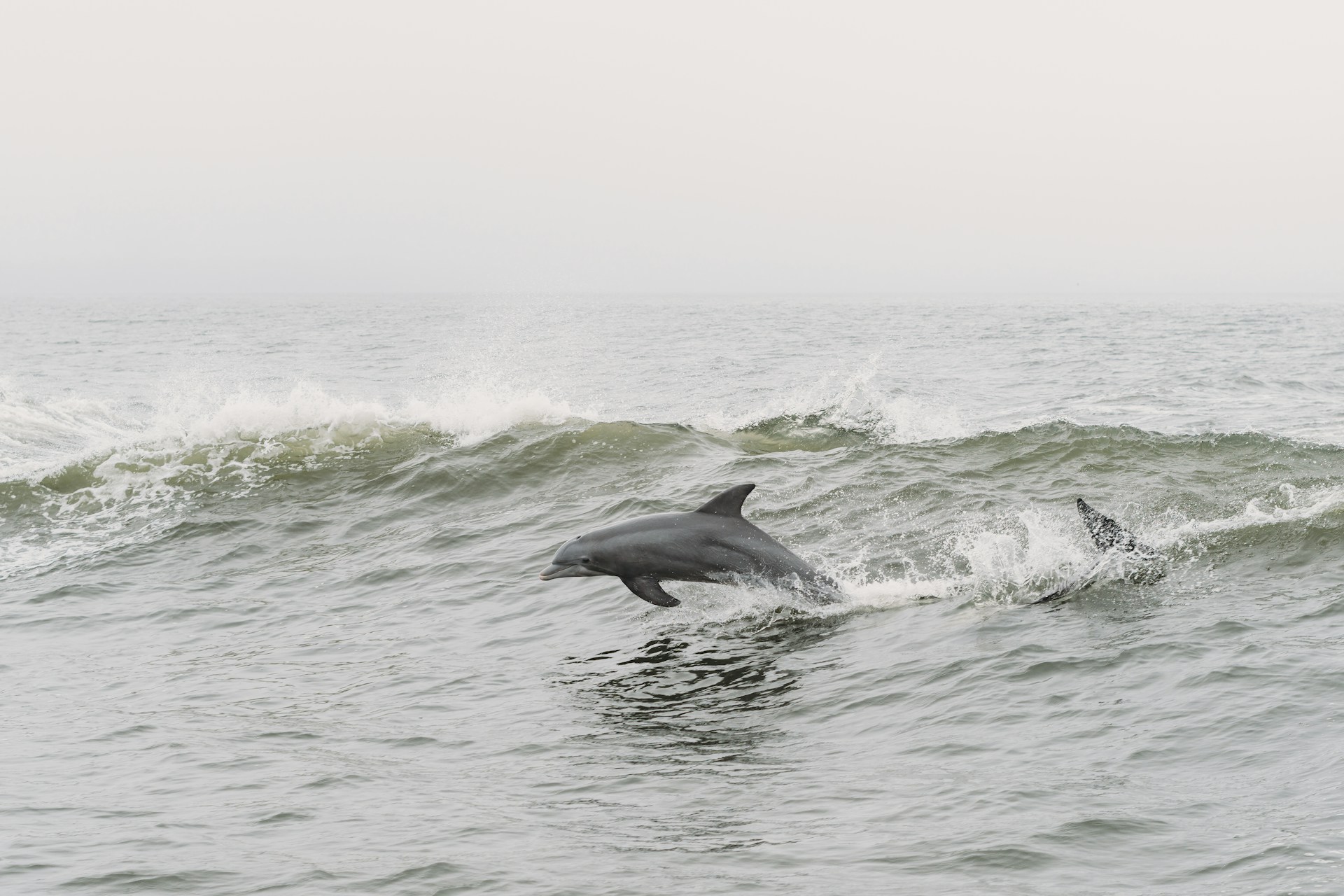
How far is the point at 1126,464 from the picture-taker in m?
17.1

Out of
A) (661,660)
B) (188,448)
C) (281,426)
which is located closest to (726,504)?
(661,660)

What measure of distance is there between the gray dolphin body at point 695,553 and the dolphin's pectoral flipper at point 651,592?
7cm

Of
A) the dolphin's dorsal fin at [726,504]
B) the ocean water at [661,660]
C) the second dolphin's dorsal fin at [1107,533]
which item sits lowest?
the ocean water at [661,660]

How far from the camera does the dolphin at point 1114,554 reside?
37.2ft

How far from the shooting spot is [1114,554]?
11.7 metres

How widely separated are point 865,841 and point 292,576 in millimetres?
10531

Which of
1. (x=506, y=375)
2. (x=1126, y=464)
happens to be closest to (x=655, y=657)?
(x=1126, y=464)

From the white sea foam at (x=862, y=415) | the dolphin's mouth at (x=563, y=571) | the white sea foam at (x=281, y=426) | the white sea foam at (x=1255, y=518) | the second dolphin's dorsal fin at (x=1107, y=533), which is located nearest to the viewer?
the second dolphin's dorsal fin at (x=1107, y=533)

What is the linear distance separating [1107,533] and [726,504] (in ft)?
12.4

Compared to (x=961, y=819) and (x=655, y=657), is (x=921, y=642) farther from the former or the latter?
(x=961, y=819)

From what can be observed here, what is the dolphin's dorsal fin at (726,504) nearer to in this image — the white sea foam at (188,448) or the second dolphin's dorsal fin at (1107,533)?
the second dolphin's dorsal fin at (1107,533)

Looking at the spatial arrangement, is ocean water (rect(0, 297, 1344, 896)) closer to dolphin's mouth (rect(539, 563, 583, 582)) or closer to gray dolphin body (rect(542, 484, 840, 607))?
gray dolphin body (rect(542, 484, 840, 607))

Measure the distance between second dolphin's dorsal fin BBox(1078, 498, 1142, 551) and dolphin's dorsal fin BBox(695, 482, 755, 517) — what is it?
3.32m

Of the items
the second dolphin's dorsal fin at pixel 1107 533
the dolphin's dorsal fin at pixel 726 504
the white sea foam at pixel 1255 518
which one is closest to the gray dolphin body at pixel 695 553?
the dolphin's dorsal fin at pixel 726 504
